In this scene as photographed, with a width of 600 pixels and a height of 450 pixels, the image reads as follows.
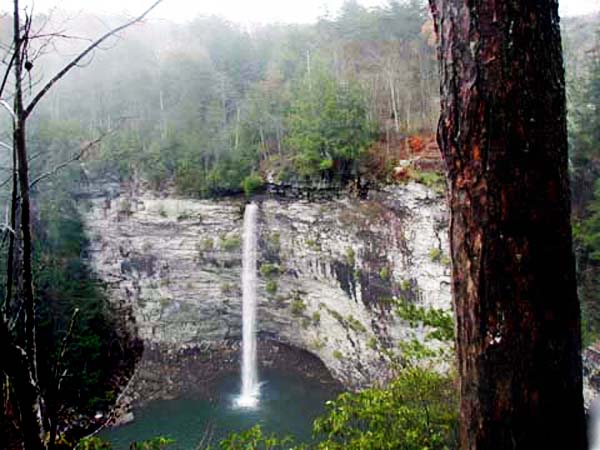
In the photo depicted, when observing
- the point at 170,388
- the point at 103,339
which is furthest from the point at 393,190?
the point at 103,339

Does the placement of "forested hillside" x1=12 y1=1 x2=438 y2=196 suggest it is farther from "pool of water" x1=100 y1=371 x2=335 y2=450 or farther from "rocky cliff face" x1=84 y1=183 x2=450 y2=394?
"pool of water" x1=100 y1=371 x2=335 y2=450

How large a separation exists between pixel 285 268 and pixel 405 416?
10460 millimetres

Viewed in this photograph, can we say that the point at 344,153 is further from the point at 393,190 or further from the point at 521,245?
the point at 521,245

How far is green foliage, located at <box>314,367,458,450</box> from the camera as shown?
5039mm

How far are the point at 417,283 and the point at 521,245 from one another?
11384mm

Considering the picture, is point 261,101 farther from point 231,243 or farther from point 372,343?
point 372,343

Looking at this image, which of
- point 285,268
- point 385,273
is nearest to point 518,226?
point 385,273

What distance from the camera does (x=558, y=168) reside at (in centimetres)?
113

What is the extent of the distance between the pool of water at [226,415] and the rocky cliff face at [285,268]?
1.35 metres

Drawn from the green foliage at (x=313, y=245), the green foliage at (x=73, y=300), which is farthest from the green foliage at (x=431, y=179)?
the green foliage at (x=73, y=300)

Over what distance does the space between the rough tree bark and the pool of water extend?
449 inches

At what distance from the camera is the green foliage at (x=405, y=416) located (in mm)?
5039

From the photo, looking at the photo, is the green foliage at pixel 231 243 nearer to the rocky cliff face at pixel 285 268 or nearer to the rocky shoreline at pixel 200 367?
the rocky cliff face at pixel 285 268

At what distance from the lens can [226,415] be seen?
13078 millimetres
